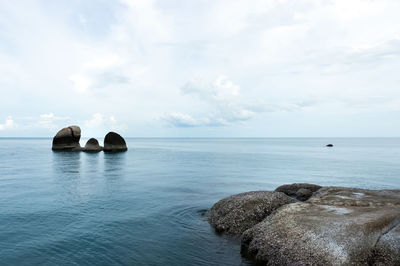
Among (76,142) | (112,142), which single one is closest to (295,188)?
(112,142)

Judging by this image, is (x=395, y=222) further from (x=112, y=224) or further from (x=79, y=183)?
(x=79, y=183)

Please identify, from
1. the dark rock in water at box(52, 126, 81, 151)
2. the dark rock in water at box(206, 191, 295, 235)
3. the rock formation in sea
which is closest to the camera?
the dark rock in water at box(206, 191, 295, 235)

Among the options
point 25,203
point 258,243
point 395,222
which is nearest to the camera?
point 395,222

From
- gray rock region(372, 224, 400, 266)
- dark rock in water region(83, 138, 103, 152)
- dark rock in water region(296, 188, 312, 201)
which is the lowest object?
dark rock in water region(296, 188, 312, 201)

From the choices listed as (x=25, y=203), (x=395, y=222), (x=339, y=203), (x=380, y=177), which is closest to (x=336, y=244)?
(x=395, y=222)

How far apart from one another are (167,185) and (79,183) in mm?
8137

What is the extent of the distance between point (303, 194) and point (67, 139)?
201 feet

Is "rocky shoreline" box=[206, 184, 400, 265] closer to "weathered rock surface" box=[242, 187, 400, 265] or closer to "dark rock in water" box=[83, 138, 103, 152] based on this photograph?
"weathered rock surface" box=[242, 187, 400, 265]

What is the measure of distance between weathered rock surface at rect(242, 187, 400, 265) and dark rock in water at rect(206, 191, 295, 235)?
3.62 ft

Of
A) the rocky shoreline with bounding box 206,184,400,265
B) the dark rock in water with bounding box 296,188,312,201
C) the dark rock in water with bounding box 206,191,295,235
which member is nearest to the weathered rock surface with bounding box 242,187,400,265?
the rocky shoreline with bounding box 206,184,400,265

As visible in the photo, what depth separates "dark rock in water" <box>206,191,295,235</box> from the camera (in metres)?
10.3

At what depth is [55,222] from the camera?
1230 centimetres

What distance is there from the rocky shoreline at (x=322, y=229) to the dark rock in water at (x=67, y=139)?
5920cm

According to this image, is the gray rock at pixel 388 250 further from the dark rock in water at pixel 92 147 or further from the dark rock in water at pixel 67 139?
the dark rock in water at pixel 67 139
